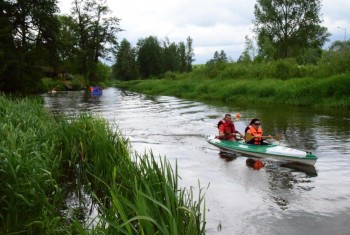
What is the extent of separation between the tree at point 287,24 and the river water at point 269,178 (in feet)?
91.3

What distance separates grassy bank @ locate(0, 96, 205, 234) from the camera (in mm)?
3412

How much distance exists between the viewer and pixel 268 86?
24.4 meters

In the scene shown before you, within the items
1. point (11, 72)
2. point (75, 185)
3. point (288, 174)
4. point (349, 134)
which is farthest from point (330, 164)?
point (11, 72)

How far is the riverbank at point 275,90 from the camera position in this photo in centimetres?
1966

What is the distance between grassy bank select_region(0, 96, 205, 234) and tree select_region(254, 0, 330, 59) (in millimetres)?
36170

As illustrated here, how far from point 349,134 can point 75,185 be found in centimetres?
978

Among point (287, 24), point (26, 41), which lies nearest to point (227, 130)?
point (26, 41)

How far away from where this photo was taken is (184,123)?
54.6 feet

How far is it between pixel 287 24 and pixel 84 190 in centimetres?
4047

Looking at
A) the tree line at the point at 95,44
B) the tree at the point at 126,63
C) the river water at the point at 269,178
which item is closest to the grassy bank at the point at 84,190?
the river water at the point at 269,178

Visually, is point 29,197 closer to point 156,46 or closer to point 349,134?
point 349,134

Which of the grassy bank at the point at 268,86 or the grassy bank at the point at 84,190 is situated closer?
the grassy bank at the point at 84,190

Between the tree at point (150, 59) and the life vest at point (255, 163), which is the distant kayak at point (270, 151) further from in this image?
the tree at point (150, 59)

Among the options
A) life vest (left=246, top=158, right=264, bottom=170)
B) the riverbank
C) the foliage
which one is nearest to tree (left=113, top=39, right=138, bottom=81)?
the riverbank
